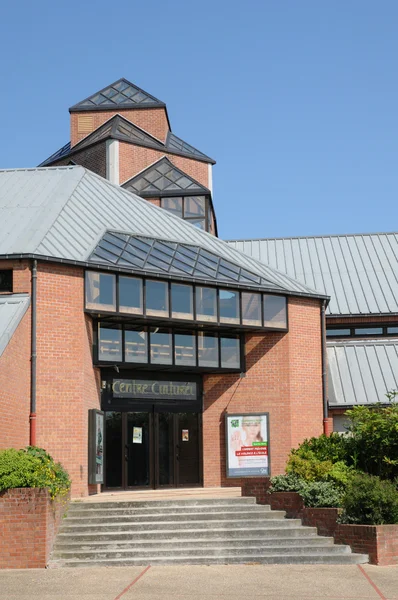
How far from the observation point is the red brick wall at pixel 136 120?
40.1m

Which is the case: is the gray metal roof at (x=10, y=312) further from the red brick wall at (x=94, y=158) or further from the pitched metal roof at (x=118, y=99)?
the pitched metal roof at (x=118, y=99)

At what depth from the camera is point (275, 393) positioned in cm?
2584

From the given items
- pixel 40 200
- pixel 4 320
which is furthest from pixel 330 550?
pixel 40 200

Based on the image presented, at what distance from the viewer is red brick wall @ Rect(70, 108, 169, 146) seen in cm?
4006

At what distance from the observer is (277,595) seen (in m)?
13.8

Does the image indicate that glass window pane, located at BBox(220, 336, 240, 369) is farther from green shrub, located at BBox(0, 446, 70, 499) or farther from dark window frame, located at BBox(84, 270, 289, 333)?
green shrub, located at BBox(0, 446, 70, 499)

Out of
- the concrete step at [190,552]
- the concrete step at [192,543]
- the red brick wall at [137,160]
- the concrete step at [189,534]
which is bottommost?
the concrete step at [190,552]

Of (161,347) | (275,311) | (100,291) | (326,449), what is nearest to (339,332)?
(275,311)

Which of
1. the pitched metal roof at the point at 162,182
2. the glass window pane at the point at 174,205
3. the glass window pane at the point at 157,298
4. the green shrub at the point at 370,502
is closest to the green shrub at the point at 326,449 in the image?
the green shrub at the point at 370,502

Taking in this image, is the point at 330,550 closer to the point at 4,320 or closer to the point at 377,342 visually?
the point at 4,320

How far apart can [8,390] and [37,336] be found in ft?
7.09

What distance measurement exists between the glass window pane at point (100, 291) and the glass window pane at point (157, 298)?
1.04m

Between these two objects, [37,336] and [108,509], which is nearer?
[108,509]

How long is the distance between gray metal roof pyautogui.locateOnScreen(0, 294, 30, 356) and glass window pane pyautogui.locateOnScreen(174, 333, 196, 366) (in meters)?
5.00
